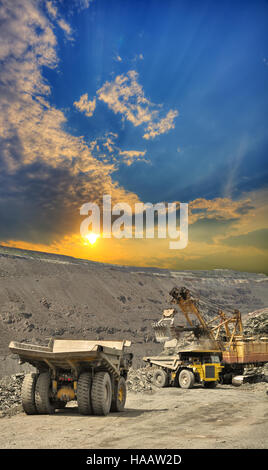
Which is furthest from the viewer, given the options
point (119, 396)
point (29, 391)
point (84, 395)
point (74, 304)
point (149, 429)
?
point (74, 304)

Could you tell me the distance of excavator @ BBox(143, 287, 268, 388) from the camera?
22.7 metres

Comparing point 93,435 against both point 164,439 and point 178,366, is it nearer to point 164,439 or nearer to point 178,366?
point 164,439

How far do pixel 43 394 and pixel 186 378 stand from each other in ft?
42.1

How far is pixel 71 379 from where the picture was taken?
11.6 metres

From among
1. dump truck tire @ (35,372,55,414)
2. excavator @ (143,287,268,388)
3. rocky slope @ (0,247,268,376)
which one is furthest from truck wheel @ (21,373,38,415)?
rocky slope @ (0,247,268,376)

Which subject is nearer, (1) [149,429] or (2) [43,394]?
(1) [149,429]

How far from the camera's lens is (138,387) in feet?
69.3

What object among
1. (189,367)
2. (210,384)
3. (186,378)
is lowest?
(210,384)

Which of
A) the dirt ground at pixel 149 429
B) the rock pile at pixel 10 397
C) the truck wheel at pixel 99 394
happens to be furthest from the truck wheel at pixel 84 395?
the rock pile at pixel 10 397

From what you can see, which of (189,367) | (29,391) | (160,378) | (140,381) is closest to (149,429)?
(29,391)

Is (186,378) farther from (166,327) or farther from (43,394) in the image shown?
(43,394)

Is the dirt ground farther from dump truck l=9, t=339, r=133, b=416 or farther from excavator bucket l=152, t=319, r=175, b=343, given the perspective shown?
excavator bucket l=152, t=319, r=175, b=343

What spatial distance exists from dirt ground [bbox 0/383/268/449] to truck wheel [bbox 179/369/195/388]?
7.49m

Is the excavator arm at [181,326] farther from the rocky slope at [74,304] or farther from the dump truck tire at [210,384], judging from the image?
the rocky slope at [74,304]
